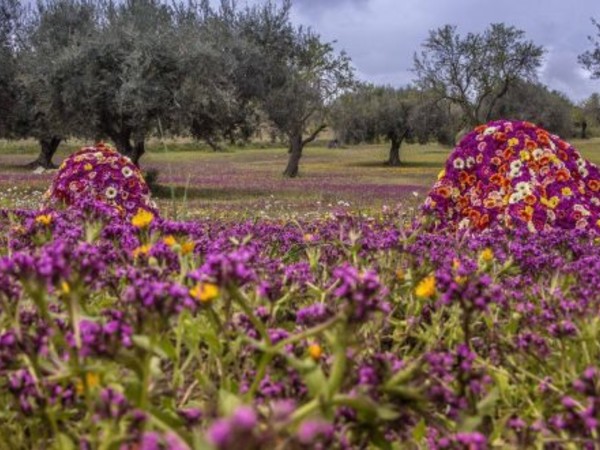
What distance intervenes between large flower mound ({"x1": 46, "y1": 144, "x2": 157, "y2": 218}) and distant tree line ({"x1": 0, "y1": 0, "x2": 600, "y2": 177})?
17.8 metres

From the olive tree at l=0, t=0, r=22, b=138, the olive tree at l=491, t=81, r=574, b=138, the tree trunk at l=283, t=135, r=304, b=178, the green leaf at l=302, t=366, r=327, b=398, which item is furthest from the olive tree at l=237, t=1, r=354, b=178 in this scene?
the green leaf at l=302, t=366, r=327, b=398

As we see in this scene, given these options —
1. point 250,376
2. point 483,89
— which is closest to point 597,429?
point 250,376

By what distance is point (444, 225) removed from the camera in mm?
7512

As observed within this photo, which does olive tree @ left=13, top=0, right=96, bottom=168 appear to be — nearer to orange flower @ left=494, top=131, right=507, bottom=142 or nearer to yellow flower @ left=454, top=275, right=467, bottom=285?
orange flower @ left=494, top=131, right=507, bottom=142

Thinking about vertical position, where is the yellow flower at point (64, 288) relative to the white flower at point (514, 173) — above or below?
below

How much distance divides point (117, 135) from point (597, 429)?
31.4 meters

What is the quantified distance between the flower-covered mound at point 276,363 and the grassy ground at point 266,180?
1.72 metres

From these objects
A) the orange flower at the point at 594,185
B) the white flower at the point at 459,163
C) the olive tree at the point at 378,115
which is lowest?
the orange flower at the point at 594,185

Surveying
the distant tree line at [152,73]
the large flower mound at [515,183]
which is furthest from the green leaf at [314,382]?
the distant tree line at [152,73]

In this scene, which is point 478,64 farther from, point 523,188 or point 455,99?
point 523,188

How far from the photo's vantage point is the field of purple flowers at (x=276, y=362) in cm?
157

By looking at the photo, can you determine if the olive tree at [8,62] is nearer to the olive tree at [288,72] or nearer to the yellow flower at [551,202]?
the olive tree at [288,72]

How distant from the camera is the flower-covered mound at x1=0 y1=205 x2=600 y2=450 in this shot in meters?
1.57

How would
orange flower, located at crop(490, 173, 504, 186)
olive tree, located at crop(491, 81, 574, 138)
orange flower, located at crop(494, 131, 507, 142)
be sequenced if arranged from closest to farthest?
orange flower, located at crop(490, 173, 504, 186)
orange flower, located at crop(494, 131, 507, 142)
olive tree, located at crop(491, 81, 574, 138)
